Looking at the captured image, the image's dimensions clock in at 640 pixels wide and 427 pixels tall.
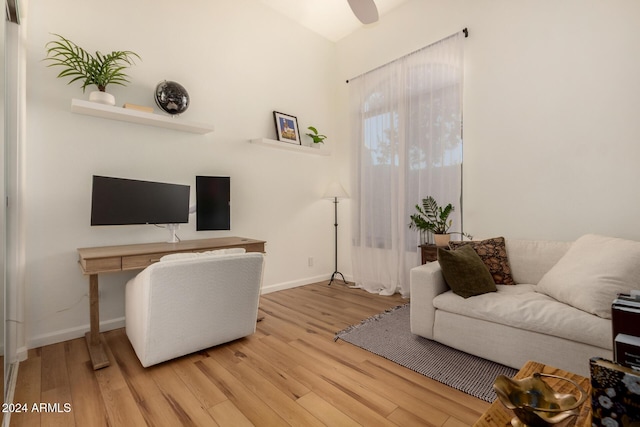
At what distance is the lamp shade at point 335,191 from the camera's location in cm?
416

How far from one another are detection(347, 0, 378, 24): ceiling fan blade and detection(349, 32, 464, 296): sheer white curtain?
1.56 m

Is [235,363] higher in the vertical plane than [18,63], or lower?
lower

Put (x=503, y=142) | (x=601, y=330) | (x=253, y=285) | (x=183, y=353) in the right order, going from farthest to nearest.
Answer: (x=503, y=142)
(x=253, y=285)
(x=183, y=353)
(x=601, y=330)

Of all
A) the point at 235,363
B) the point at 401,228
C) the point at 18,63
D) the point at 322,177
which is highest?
the point at 18,63

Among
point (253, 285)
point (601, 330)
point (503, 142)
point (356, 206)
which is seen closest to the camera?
point (601, 330)

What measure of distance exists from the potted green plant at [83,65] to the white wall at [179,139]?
7 centimetres

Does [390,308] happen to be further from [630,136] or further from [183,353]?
[630,136]

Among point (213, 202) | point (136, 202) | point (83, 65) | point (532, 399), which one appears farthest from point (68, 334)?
point (532, 399)

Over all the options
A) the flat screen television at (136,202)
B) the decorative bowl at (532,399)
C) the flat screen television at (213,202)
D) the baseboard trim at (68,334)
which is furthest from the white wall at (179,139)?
the decorative bowl at (532,399)

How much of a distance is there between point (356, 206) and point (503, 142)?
1.87 m

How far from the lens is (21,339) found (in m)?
2.22

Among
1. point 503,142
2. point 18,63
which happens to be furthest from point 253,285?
point 503,142

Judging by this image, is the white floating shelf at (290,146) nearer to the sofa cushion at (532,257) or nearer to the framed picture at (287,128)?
the framed picture at (287,128)

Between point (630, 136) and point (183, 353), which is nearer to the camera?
point (183, 353)
